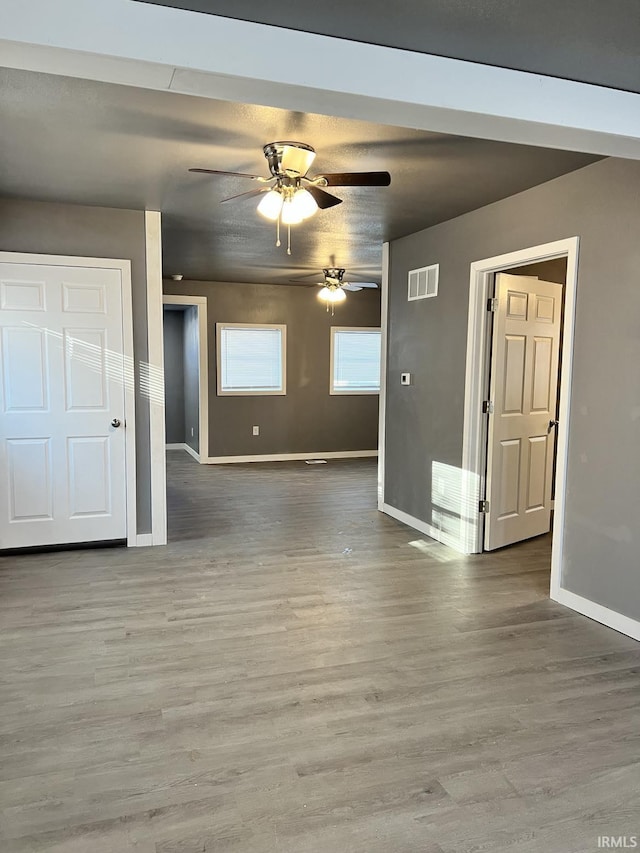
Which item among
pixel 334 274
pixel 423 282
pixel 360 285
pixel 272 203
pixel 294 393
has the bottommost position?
pixel 294 393

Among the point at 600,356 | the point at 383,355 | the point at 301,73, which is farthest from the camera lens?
the point at 383,355

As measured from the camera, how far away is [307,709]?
242 centimetres

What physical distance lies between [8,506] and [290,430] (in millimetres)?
4752

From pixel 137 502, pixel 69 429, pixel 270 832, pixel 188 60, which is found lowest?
pixel 270 832

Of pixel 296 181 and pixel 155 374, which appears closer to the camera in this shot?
pixel 296 181

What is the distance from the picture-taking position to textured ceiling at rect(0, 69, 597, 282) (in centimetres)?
257

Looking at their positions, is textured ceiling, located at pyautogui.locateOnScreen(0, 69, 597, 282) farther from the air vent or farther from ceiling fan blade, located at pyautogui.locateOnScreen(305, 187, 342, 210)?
the air vent

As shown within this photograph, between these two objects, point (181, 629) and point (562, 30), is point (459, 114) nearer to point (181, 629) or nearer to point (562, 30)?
point (562, 30)

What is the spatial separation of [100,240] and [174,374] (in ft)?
17.2

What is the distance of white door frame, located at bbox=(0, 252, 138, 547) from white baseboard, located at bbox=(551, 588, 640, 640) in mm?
3027

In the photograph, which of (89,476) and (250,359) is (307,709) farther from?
(250,359)


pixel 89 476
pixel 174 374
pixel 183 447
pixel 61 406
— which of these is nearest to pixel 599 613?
pixel 89 476

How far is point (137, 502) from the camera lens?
4566 millimetres

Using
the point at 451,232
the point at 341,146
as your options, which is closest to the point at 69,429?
the point at 341,146
